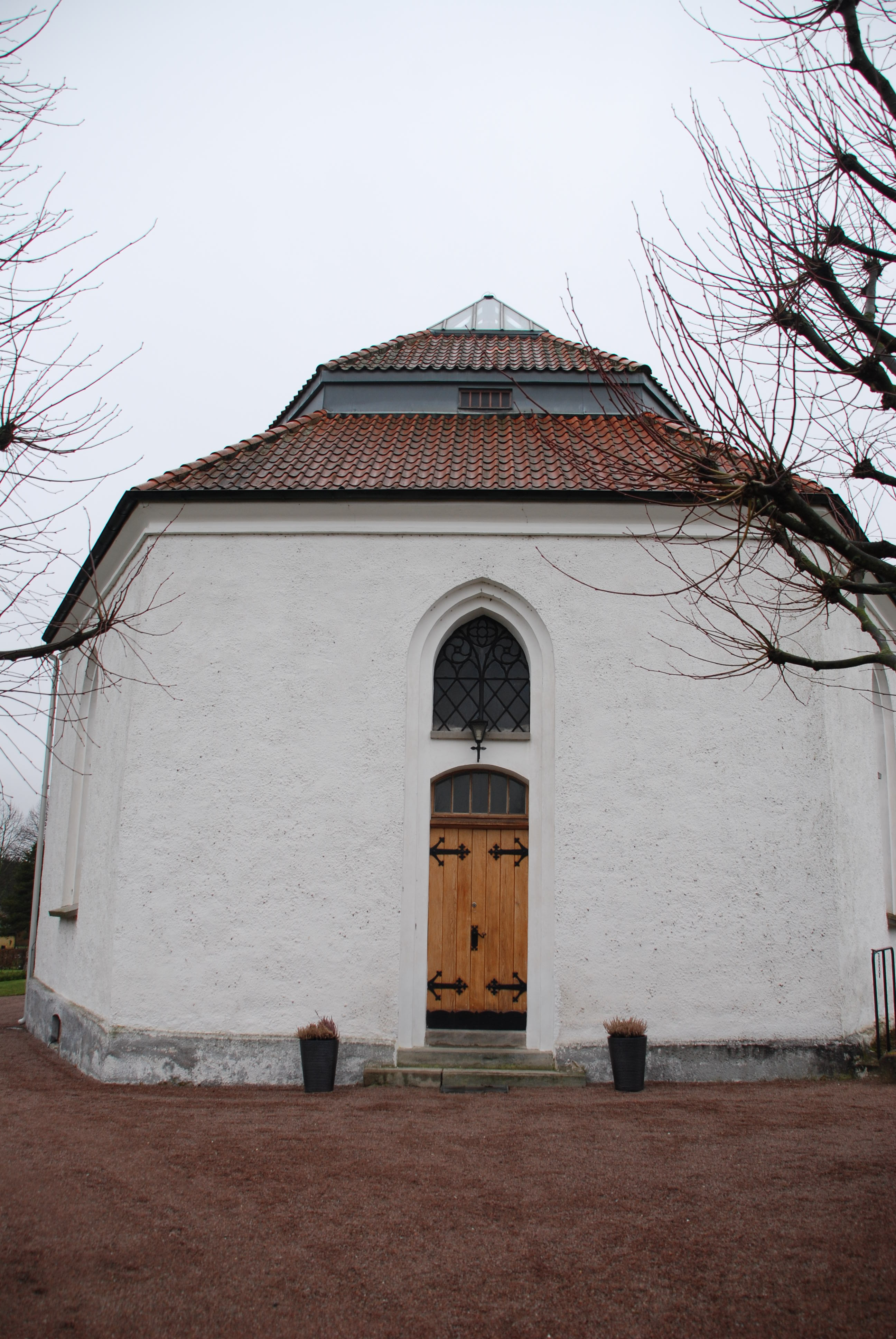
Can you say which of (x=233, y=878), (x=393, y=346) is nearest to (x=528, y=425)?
(x=393, y=346)

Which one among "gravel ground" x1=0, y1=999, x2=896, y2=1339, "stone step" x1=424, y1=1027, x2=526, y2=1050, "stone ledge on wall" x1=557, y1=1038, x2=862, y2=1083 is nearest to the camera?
"gravel ground" x1=0, y1=999, x2=896, y2=1339

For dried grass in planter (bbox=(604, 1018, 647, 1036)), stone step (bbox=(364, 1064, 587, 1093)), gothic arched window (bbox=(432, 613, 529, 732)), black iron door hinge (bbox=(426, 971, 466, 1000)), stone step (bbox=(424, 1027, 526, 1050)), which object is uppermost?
gothic arched window (bbox=(432, 613, 529, 732))

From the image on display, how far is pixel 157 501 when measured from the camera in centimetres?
1073

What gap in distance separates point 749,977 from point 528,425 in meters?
7.64

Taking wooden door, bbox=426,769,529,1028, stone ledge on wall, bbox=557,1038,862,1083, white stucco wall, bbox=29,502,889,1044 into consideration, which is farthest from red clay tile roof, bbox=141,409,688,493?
stone ledge on wall, bbox=557,1038,862,1083

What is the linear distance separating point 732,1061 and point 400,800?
438 centimetres

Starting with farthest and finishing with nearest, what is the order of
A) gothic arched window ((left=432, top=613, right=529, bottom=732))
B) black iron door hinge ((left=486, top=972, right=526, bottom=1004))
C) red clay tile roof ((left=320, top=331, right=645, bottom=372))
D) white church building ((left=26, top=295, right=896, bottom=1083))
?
red clay tile roof ((left=320, top=331, right=645, bottom=372))
gothic arched window ((left=432, top=613, right=529, bottom=732))
black iron door hinge ((left=486, top=972, right=526, bottom=1004))
white church building ((left=26, top=295, right=896, bottom=1083))

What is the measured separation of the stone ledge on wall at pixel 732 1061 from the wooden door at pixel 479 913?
945mm

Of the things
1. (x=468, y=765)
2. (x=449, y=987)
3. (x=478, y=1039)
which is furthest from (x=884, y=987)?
(x=468, y=765)

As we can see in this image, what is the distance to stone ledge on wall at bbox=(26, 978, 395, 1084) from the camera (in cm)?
954

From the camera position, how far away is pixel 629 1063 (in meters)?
9.10

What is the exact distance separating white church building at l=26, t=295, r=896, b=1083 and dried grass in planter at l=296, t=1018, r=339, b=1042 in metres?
0.26

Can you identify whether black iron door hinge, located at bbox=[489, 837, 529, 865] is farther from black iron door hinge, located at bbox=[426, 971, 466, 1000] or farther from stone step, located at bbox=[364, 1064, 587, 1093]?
stone step, located at bbox=[364, 1064, 587, 1093]

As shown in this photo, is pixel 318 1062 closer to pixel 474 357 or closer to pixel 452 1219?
pixel 452 1219
